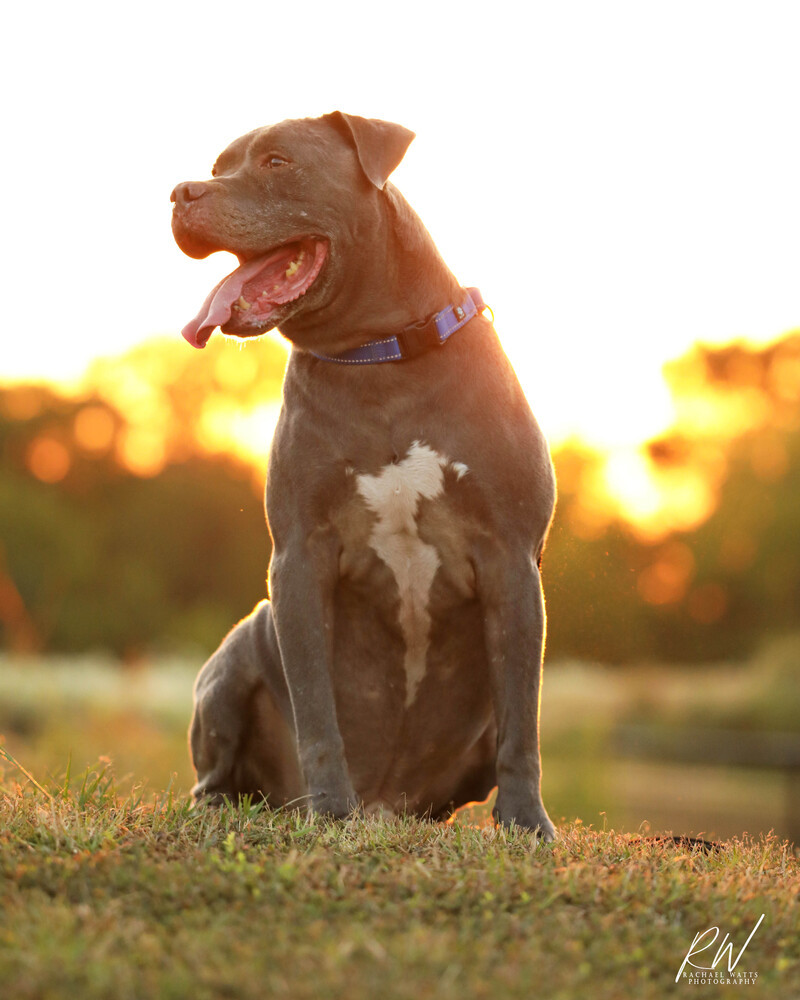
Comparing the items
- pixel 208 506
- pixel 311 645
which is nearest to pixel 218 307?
pixel 311 645

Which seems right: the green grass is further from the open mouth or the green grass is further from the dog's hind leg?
the open mouth

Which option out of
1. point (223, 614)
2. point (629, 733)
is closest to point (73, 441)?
point (223, 614)

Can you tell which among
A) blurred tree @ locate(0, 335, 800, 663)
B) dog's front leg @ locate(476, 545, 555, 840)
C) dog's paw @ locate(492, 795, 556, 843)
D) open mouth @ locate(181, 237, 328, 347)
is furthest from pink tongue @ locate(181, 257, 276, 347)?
blurred tree @ locate(0, 335, 800, 663)

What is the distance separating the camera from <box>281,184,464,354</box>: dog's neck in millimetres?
4016

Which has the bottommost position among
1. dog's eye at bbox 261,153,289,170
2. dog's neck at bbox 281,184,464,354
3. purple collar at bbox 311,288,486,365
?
purple collar at bbox 311,288,486,365

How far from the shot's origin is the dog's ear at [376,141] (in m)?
3.99

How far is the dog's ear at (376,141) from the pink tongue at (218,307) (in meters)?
0.49

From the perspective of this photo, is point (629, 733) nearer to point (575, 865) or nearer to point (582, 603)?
point (582, 603)

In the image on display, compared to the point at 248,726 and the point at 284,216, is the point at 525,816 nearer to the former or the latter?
the point at 248,726

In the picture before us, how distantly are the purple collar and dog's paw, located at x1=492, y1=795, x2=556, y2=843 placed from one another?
5.02ft

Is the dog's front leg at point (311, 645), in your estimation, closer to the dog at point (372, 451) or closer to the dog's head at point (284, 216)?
the dog at point (372, 451)

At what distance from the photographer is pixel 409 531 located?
396 cm

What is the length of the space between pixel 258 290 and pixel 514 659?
1525mm

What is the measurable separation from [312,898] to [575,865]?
0.78 m
